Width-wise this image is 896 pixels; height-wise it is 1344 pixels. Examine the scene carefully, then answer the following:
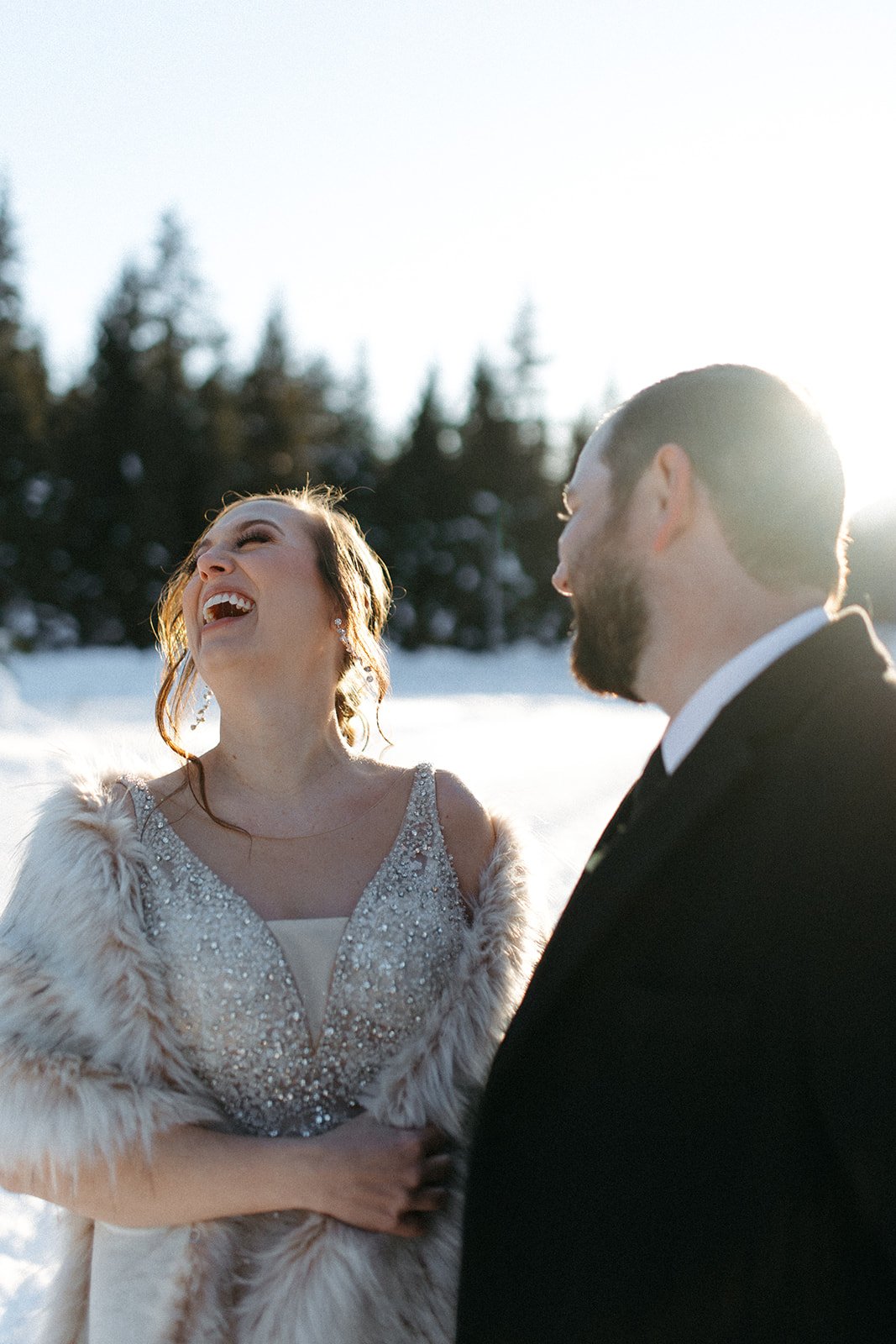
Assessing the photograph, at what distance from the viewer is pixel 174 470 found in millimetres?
25938

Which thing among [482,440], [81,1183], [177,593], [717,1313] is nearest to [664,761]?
[717,1313]

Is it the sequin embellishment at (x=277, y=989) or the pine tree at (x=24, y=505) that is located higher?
the sequin embellishment at (x=277, y=989)

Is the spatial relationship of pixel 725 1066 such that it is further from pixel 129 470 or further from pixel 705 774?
pixel 129 470

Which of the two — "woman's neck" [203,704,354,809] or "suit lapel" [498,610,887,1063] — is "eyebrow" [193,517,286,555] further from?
"suit lapel" [498,610,887,1063]

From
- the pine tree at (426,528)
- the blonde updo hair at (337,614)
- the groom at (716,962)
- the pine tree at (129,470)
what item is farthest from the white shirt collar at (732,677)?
the pine tree at (426,528)

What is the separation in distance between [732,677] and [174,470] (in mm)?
25927

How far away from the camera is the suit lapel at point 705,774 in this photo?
131 cm

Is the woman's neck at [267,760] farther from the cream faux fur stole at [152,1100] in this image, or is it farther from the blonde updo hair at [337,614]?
the cream faux fur stole at [152,1100]

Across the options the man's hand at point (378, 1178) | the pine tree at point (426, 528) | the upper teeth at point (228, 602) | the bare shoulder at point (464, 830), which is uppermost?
the upper teeth at point (228, 602)

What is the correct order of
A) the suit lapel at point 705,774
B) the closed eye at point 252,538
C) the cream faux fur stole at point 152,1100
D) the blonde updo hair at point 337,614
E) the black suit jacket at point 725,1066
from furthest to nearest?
the blonde updo hair at point 337,614 < the closed eye at point 252,538 < the cream faux fur stole at point 152,1100 < the suit lapel at point 705,774 < the black suit jacket at point 725,1066

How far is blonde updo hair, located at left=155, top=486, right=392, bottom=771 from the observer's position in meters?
2.44

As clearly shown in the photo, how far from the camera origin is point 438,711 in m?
17.1

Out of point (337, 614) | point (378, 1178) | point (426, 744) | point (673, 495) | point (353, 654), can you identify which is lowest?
point (426, 744)

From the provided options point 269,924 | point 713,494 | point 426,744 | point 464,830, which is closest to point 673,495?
point 713,494
